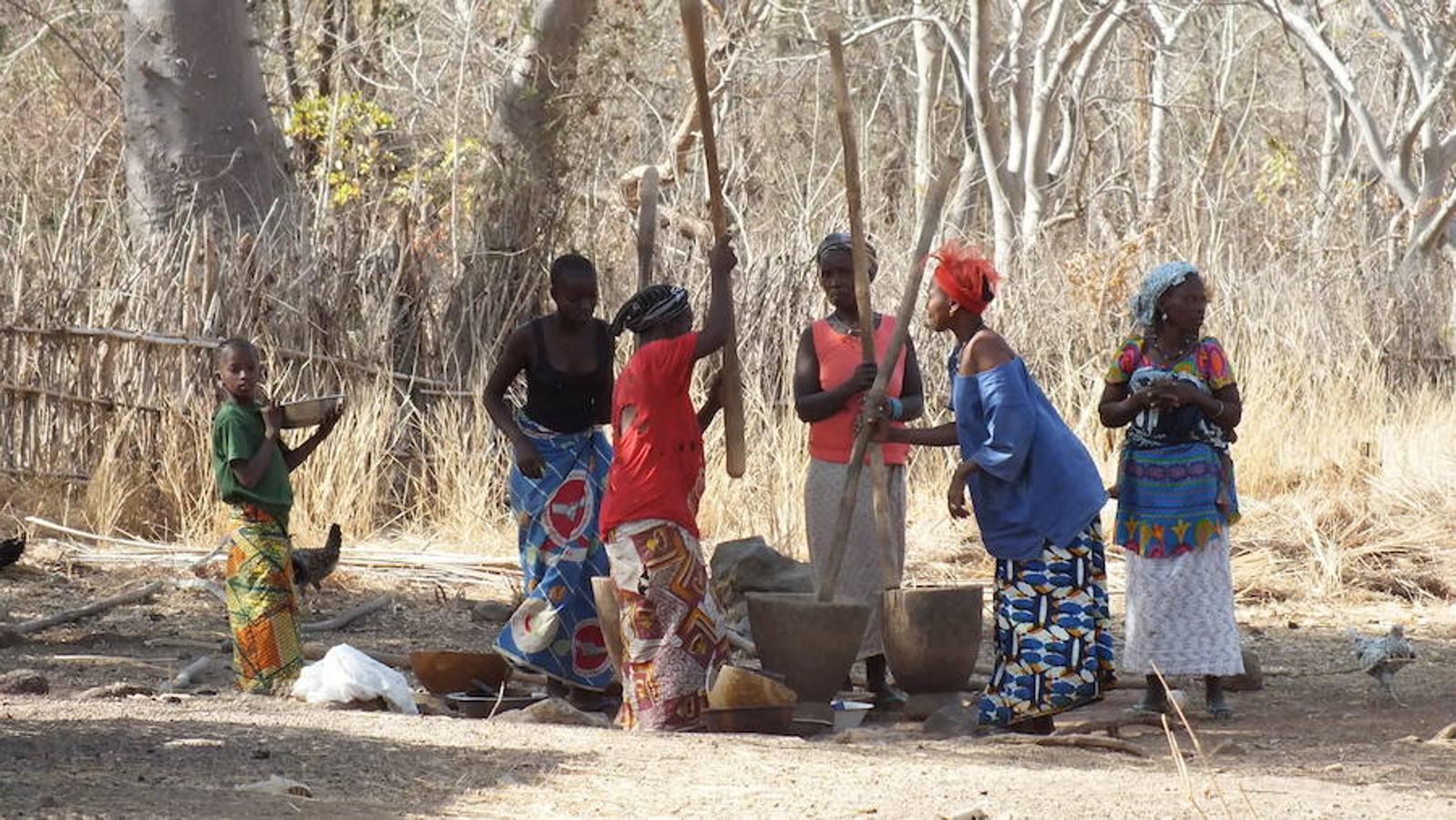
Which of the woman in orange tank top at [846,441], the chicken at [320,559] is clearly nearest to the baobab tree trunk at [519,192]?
the chicken at [320,559]

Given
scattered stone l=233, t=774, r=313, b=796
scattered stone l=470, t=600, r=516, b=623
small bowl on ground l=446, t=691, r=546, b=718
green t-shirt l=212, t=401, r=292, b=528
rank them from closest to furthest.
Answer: scattered stone l=233, t=774, r=313, b=796
green t-shirt l=212, t=401, r=292, b=528
small bowl on ground l=446, t=691, r=546, b=718
scattered stone l=470, t=600, r=516, b=623

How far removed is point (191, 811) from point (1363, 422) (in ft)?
28.6

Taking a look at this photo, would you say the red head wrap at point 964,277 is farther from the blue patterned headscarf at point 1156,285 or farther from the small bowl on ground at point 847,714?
the small bowl on ground at point 847,714

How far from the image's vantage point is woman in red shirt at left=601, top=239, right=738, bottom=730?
17.2ft

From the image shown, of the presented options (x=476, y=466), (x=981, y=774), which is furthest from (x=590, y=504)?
(x=476, y=466)

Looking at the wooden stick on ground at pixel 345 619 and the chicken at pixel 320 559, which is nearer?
the chicken at pixel 320 559

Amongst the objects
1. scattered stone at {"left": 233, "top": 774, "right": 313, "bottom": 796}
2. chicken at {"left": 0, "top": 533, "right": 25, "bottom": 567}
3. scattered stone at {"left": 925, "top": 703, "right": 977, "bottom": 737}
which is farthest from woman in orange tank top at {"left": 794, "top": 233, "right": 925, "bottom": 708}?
chicken at {"left": 0, "top": 533, "right": 25, "bottom": 567}

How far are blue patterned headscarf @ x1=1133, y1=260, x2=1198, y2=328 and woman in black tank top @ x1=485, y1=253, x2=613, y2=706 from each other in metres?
1.57

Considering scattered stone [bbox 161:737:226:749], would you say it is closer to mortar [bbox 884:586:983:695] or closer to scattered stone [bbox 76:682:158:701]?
scattered stone [bbox 76:682:158:701]

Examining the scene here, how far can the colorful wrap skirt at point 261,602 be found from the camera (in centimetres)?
563

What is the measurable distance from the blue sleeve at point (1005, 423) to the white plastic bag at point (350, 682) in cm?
173

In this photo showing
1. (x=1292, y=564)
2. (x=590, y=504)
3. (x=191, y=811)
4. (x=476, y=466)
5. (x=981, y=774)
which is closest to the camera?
(x=191, y=811)

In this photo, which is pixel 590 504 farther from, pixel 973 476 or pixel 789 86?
pixel 789 86

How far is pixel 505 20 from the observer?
1720 centimetres
